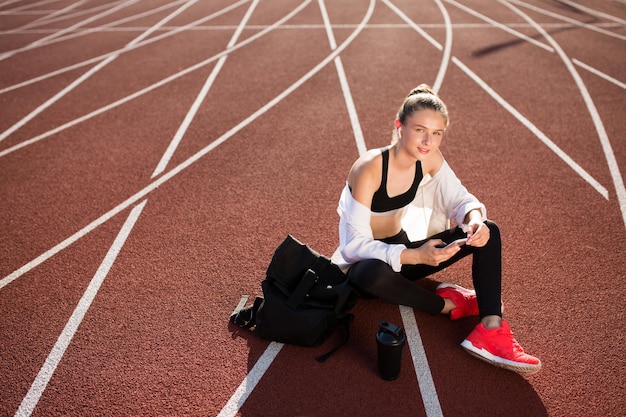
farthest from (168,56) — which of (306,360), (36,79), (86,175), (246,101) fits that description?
(306,360)

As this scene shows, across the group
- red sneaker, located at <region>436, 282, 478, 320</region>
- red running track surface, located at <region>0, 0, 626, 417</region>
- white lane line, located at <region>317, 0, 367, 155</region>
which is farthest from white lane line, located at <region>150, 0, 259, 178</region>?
red sneaker, located at <region>436, 282, 478, 320</region>

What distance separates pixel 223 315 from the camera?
3613 mm

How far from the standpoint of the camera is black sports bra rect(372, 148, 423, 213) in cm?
334

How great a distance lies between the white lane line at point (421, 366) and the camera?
→ 2969 mm

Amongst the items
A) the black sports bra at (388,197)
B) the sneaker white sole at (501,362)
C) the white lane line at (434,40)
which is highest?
the white lane line at (434,40)

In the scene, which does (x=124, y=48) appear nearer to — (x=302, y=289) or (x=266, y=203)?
(x=266, y=203)

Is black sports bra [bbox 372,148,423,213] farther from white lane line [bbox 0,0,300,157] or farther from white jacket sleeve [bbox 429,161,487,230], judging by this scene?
white lane line [bbox 0,0,300,157]

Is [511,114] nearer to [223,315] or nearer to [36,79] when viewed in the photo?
[223,315]

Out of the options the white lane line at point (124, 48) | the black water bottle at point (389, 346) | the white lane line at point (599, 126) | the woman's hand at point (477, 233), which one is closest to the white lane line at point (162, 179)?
the black water bottle at point (389, 346)

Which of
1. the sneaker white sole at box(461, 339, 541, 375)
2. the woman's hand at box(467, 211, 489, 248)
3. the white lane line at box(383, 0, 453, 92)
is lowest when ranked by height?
the sneaker white sole at box(461, 339, 541, 375)

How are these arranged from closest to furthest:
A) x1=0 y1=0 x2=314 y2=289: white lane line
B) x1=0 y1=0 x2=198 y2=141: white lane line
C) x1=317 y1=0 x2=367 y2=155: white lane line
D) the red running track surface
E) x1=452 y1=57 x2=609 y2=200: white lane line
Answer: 1. the red running track surface
2. x1=0 y1=0 x2=314 y2=289: white lane line
3. x1=452 y1=57 x2=609 y2=200: white lane line
4. x1=317 y1=0 x2=367 y2=155: white lane line
5. x1=0 y1=0 x2=198 y2=141: white lane line

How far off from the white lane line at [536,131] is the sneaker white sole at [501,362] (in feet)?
8.27

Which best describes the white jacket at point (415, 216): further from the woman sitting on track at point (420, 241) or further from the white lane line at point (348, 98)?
the white lane line at point (348, 98)

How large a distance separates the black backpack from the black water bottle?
15.0 inches
